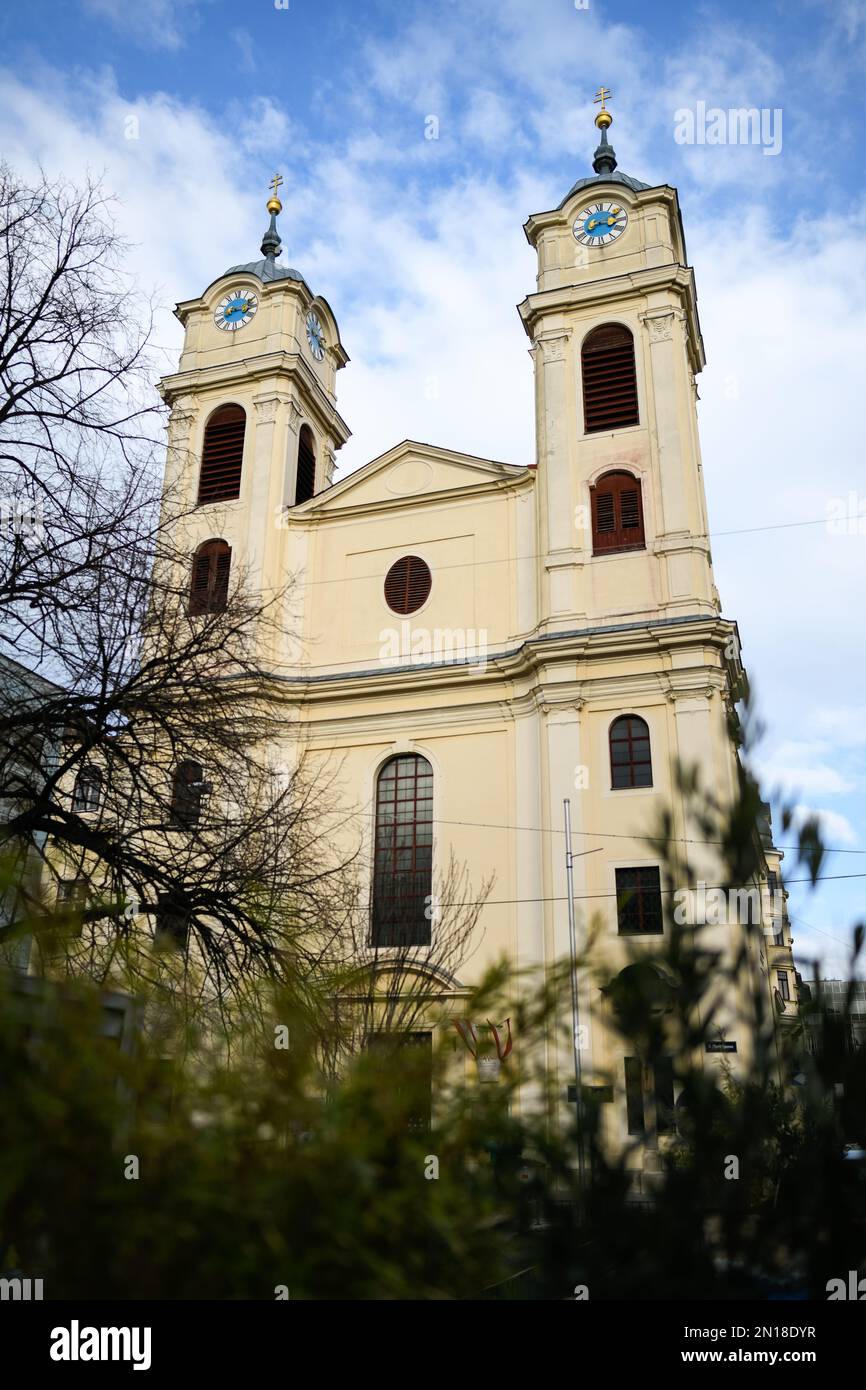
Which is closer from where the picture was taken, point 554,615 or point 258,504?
point 554,615

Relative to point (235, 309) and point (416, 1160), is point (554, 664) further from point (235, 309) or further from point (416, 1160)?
point (416, 1160)

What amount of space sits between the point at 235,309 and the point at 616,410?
12.0 metres

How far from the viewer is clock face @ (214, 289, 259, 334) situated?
29.8m

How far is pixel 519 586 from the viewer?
23875mm

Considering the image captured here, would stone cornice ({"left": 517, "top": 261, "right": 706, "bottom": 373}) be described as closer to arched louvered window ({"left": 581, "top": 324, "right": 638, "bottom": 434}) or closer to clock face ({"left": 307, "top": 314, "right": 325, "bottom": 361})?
arched louvered window ({"left": 581, "top": 324, "right": 638, "bottom": 434})

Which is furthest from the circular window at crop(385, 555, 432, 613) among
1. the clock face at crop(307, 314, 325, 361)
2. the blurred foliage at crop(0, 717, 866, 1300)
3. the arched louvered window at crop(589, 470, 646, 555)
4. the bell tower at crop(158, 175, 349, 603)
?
the blurred foliage at crop(0, 717, 866, 1300)

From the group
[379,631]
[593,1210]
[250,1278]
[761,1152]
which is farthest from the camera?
[379,631]

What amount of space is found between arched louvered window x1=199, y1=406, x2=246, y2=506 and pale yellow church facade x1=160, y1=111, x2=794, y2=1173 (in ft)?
0.20

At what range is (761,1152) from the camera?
8.54 ft

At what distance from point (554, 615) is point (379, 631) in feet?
14.4

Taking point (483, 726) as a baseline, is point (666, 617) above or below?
above

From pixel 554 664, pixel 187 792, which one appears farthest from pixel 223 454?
pixel 187 792
